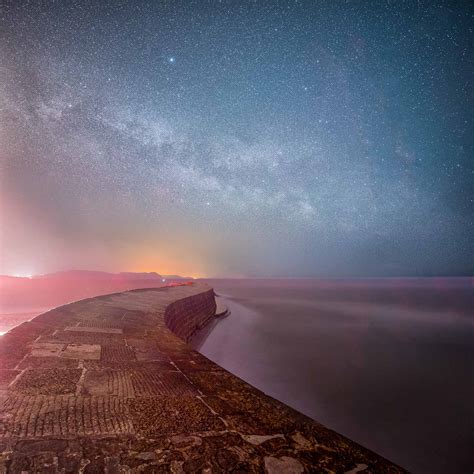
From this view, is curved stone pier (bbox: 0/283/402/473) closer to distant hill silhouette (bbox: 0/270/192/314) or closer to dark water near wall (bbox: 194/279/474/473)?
dark water near wall (bbox: 194/279/474/473)

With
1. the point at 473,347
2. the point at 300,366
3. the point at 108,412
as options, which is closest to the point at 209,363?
the point at 108,412

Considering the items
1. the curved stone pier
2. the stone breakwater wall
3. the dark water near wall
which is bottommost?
the dark water near wall

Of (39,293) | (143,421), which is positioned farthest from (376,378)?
(39,293)

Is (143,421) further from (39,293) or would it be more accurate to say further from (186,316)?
(39,293)

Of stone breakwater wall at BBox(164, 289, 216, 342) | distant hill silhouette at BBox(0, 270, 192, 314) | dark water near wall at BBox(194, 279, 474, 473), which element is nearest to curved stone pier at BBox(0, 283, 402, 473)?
dark water near wall at BBox(194, 279, 474, 473)

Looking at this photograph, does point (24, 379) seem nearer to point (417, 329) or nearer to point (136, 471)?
point (136, 471)

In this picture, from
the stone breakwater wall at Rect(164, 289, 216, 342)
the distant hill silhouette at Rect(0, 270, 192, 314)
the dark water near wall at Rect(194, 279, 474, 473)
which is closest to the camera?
the dark water near wall at Rect(194, 279, 474, 473)
